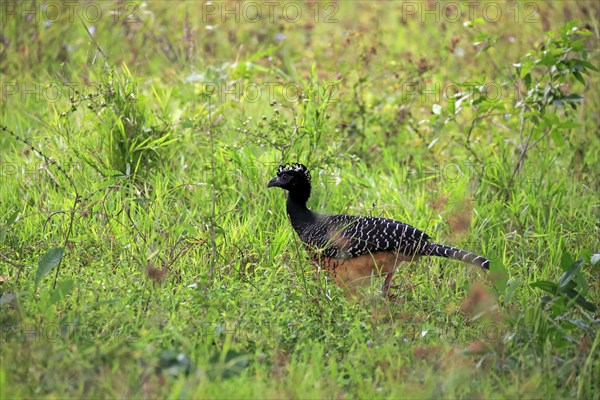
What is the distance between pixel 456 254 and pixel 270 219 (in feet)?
4.66

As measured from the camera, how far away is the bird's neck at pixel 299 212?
5488mm

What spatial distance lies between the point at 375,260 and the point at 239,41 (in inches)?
194

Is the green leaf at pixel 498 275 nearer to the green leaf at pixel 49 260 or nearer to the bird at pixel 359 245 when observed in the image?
the bird at pixel 359 245

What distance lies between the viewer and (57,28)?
825cm

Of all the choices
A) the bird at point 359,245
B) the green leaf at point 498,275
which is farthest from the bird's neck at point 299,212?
the green leaf at point 498,275

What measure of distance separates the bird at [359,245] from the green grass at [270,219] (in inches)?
4.5

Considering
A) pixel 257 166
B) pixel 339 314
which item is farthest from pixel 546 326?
pixel 257 166

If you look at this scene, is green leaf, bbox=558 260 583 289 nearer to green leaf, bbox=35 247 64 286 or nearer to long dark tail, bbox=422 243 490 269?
long dark tail, bbox=422 243 490 269

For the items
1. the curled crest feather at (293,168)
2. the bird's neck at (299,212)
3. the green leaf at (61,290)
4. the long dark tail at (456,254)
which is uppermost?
the curled crest feather at (293,168)

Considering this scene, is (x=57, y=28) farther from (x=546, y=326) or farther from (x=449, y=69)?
(x=546, y=326)

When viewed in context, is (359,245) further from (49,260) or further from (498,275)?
(49,260)

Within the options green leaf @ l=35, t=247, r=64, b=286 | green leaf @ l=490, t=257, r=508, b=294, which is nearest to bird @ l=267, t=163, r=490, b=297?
green leaf @ l=490, t=257, r=508, b=294

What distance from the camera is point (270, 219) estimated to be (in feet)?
19.0

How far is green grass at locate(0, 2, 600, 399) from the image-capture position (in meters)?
3.87
